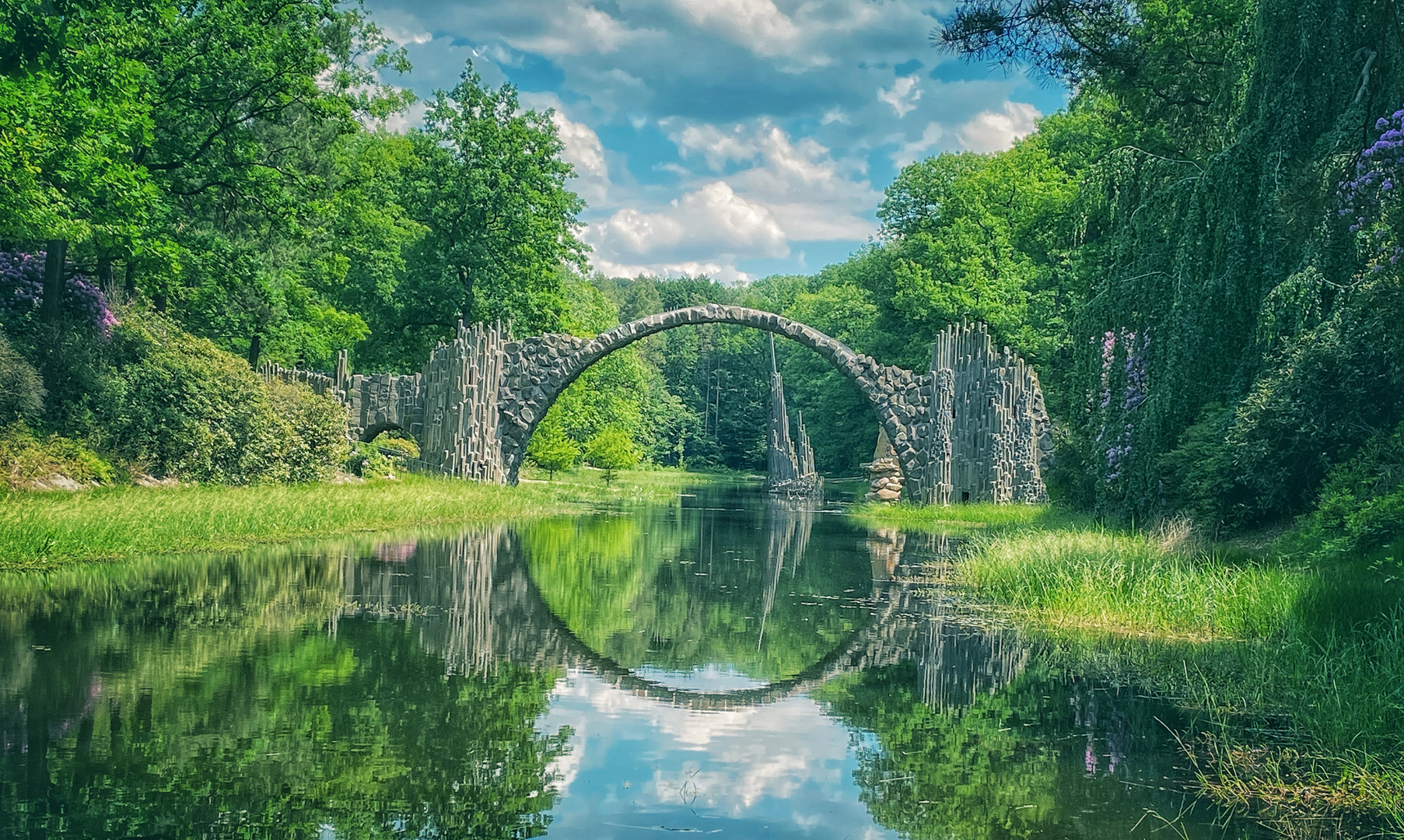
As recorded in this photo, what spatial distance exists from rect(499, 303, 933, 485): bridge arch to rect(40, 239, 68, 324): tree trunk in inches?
455

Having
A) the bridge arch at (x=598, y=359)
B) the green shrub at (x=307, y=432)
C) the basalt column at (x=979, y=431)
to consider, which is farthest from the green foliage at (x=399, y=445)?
the basalt column at (x=979, y=431)

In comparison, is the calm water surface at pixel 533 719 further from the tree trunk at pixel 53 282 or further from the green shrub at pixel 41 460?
the tree trunk at pixel 53 282

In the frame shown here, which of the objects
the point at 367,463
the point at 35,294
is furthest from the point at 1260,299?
the point at 367,463

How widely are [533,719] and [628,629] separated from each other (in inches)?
149

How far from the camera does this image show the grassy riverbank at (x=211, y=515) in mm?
11773

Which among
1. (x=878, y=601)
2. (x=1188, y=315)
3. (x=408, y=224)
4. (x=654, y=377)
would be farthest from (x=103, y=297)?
(x=654, y=377)

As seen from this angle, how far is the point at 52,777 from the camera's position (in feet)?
15.9

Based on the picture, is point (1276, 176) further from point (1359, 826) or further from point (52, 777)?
point (52, 777)

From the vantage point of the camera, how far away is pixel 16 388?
677 inches


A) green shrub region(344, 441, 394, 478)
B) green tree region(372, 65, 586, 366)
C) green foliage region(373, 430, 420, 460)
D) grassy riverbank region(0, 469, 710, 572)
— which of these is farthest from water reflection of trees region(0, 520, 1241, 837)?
green tree region(372, 65, 586, 366)

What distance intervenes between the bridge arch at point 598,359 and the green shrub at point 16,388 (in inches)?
508

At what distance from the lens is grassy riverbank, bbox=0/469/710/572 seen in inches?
464

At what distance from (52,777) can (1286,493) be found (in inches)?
469

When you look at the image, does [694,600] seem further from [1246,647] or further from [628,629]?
[1246,647]
